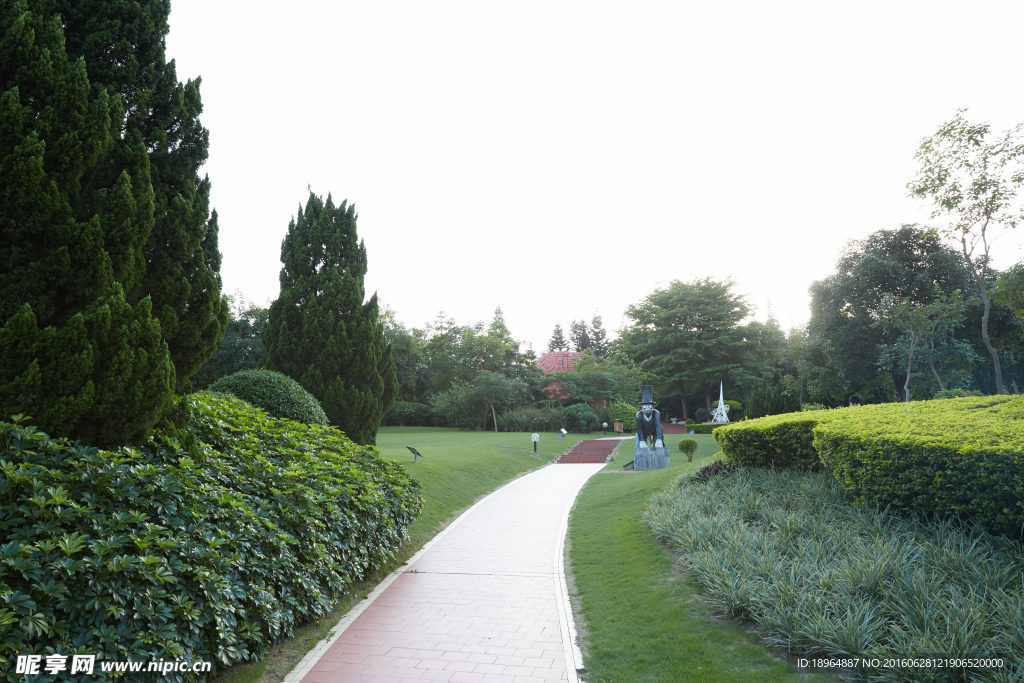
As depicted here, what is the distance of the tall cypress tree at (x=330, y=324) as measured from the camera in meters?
12.1

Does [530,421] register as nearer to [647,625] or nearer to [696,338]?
[696,338]

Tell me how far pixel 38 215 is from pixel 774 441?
988cm

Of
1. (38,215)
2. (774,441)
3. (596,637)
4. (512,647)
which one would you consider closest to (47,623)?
(38,215)

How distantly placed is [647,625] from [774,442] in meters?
5.16

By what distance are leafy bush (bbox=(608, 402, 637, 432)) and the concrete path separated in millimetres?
26947

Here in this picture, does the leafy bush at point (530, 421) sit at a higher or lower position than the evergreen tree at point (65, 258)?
lower

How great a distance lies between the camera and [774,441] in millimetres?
9422

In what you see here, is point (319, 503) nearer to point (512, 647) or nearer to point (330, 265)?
point (512, 647)

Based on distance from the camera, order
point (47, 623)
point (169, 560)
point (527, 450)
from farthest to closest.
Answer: point (527, 450) → point (169, 560) → point (47, 623)

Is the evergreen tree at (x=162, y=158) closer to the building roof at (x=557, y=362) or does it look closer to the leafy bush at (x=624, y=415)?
the leafy bush at (x=624, y=415)

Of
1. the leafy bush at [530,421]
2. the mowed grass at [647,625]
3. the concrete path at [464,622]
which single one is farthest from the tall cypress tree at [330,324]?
the leafy bush at [530,421]

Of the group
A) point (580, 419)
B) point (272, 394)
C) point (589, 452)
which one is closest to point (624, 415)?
point (580, 419)

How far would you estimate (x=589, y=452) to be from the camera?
25.4m

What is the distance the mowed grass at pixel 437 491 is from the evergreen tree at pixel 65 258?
2252 millimetres
